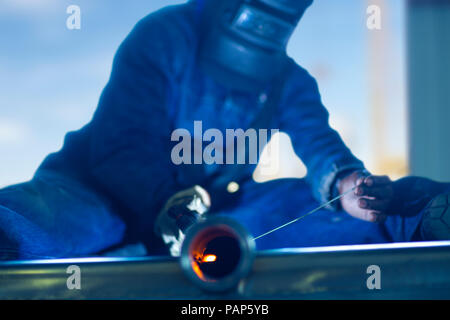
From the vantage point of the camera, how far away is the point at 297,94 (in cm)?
98

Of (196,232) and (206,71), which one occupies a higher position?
(206,71)

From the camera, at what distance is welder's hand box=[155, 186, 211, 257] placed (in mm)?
711

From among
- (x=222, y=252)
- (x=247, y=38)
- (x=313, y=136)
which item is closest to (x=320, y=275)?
(x=222, y=252)

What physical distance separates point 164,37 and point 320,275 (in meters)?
0.68

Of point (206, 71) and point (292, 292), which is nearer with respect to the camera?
point (292, 292)

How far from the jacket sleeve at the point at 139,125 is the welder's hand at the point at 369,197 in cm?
39

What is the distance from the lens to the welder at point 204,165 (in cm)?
82

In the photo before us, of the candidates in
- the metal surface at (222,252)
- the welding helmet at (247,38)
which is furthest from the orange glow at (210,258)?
the welding helmet at (247,38)

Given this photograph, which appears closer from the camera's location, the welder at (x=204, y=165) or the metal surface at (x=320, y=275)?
the metal surface at (x=320, y=275)

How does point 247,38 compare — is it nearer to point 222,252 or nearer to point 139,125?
point 139,125

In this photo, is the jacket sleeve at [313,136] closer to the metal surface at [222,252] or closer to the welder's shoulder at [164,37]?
the welder's shoulder at [164,37]

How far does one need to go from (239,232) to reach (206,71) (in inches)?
23.0
